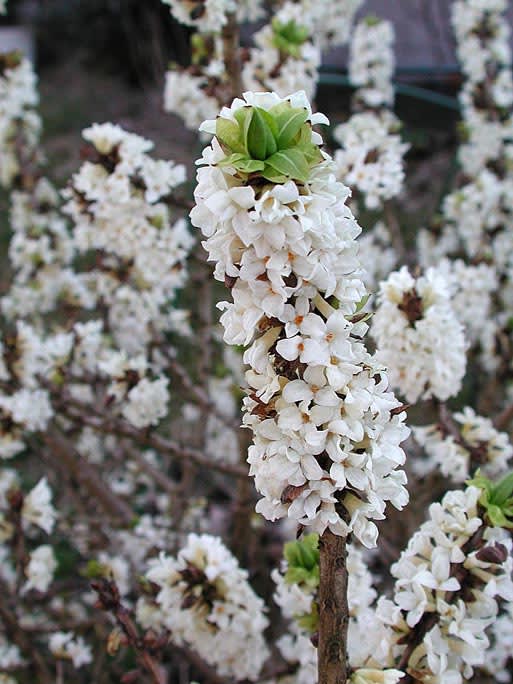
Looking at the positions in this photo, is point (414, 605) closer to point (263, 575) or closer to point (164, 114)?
point (263, 575)

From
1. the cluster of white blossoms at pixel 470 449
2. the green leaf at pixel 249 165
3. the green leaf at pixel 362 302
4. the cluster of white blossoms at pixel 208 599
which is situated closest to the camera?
the green leaf at pixel 249 165

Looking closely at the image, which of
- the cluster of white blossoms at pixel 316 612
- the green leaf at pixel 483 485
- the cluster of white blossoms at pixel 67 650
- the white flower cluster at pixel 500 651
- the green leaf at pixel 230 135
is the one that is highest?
the green leaf at pixel 230 135

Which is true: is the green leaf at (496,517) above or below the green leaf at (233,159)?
below

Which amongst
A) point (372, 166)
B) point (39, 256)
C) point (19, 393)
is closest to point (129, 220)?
point (19, 393)

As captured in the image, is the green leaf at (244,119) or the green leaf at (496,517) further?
the green leaf at (496,517)

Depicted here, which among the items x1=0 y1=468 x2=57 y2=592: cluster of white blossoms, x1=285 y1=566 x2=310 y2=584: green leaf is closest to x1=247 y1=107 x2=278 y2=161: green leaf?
x1=285 y1=566 x2=310 y2=584: green leaf

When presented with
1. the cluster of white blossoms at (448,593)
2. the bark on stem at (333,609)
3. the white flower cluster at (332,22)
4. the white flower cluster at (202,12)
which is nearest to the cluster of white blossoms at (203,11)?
the white flower cluster at (202,12)

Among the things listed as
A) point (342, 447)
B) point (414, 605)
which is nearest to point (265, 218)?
point (342, 447)

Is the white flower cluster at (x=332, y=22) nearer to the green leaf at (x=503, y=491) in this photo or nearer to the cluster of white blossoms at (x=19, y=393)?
the cluster of white blossoms at (x=19, y=393)
